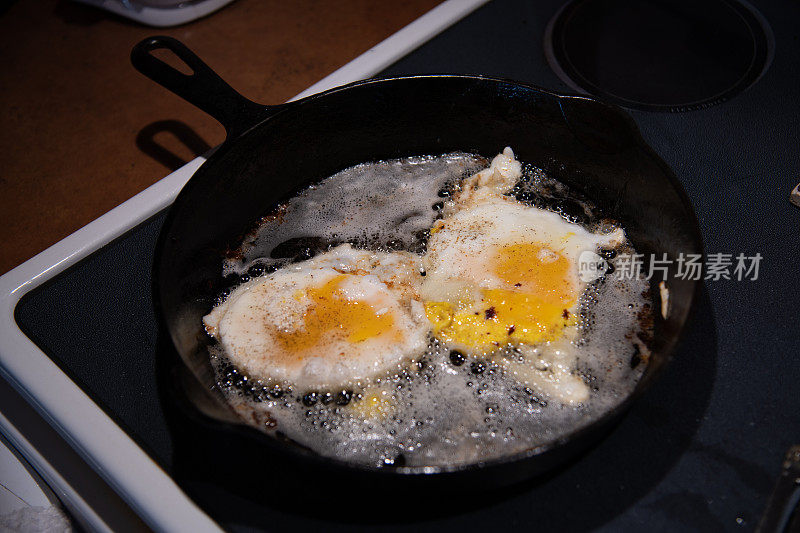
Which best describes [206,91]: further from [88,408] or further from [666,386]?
[666,386]

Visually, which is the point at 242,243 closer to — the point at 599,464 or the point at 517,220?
the point at 517,220

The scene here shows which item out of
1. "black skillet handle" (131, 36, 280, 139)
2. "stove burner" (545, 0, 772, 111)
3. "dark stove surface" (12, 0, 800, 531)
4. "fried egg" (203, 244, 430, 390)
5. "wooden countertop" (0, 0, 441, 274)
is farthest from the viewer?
"wooden countertop" (0, 0, 441, 274)

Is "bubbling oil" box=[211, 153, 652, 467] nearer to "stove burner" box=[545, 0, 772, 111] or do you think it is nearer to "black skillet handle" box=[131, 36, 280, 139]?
"black skillet handle" box=[131, 36, 280, 139]

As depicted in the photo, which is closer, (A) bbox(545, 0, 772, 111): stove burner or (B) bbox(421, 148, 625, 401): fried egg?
(B) bbox(421, 148, 625, 401): fried egg

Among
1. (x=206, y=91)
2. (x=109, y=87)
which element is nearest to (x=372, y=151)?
(x=206, y=91)

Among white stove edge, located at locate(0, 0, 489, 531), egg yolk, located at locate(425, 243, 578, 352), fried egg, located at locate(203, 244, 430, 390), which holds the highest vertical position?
egg yolk, located at locate(425, 243, 578, 352)

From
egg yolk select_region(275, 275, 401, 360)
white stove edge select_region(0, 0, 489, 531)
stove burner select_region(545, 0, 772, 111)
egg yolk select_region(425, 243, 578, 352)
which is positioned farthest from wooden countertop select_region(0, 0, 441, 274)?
egg yolk select_region(425, 243, 578, 352)

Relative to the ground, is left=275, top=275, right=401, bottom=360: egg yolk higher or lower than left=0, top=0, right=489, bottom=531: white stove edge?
higher
